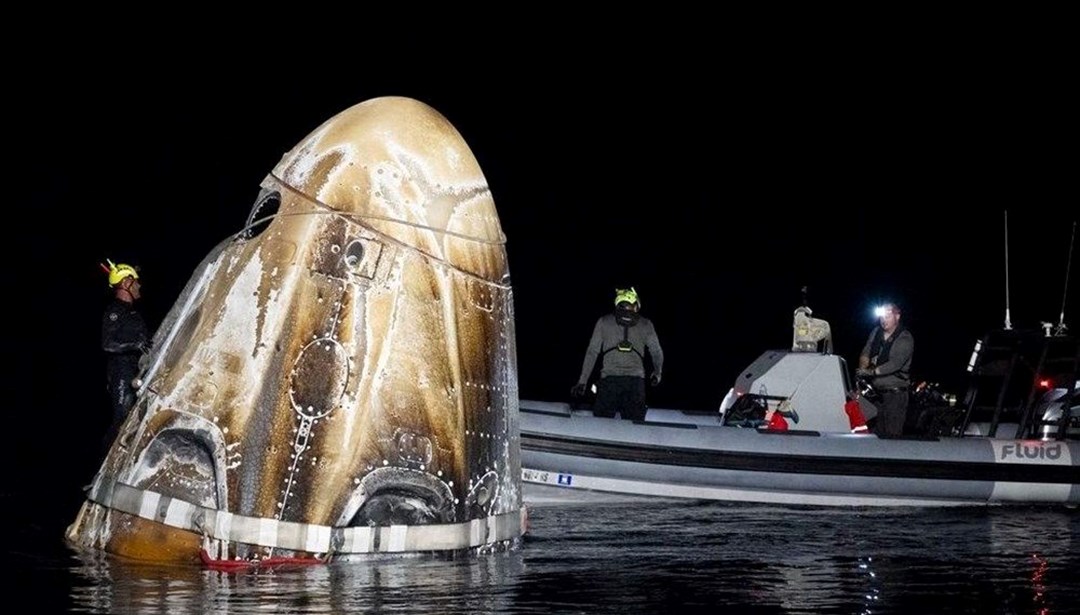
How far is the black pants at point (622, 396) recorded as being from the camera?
15.6 m

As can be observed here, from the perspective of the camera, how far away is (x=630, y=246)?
6981cm

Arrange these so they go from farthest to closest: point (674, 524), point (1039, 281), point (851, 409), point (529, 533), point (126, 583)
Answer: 1. point (1039, 281)
2. point (851, 409)
3. point (674, 524)
4. point (529, 533)
5. point (126, 583)

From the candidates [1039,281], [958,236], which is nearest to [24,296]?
[1039,281]

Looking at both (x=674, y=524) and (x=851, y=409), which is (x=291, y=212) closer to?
(x=674, y=524)

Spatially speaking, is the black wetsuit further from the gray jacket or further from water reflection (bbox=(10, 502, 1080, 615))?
the gray jacket

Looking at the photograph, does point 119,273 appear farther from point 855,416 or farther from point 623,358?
point 855,416

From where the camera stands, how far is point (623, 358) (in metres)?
15.5

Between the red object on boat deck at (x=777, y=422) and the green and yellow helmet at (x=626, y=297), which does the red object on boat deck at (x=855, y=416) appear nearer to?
the red object on boat deck at (x=777, y=422)

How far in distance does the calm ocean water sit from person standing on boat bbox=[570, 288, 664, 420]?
198 cm

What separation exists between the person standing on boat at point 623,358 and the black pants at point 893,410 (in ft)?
6.52

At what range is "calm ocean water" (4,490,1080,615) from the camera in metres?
8.53

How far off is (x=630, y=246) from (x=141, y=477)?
6121 cm

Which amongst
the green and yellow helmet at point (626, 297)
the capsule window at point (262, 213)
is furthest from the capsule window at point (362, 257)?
the green and yellow helmet at point (626, 297)

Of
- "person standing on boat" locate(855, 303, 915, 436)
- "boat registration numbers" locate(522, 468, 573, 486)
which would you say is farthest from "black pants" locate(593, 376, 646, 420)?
"person standing on boat" locate(855, 303, 915, 436)
